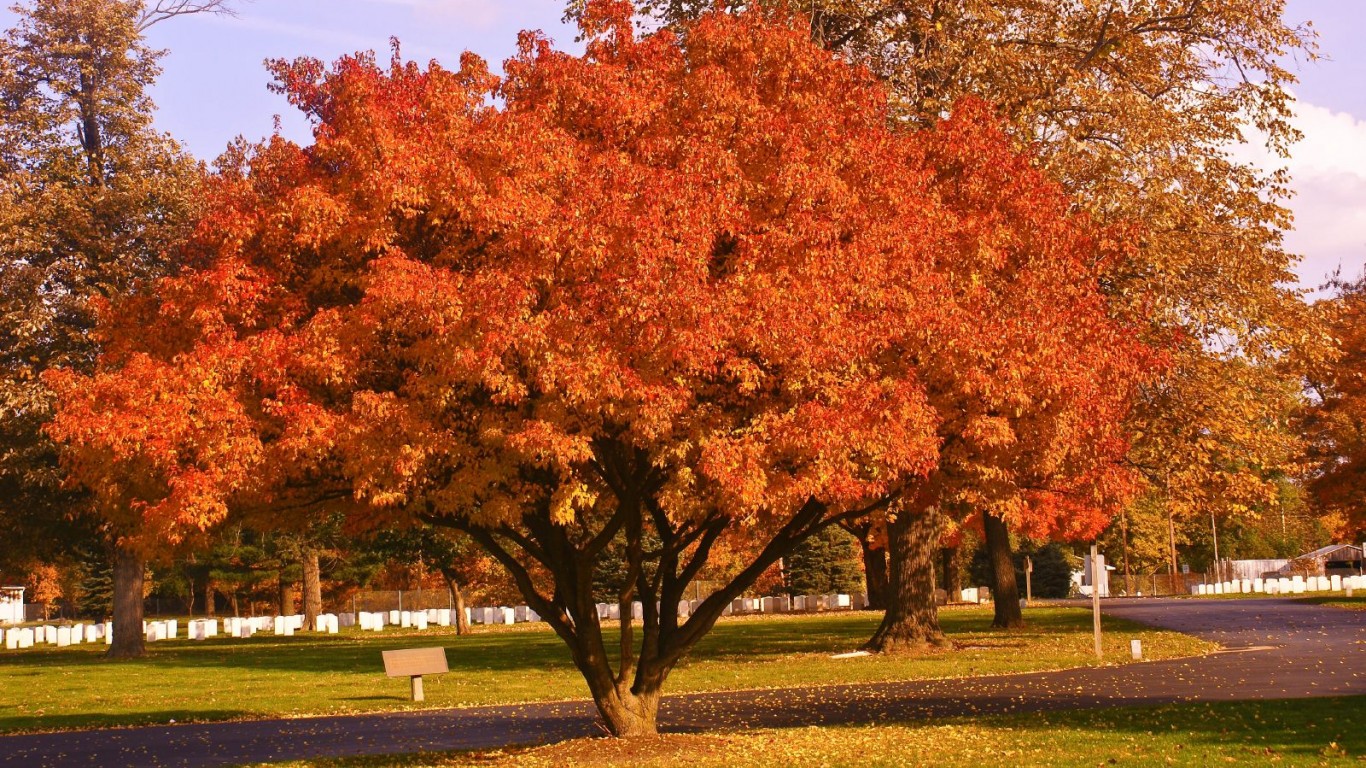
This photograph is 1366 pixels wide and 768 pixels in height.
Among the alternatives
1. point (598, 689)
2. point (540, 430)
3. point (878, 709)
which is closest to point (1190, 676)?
point (878, 709)

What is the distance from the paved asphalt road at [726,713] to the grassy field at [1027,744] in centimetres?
127

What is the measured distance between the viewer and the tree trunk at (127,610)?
127 feet

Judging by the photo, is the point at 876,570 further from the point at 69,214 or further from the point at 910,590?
the point at 69,214

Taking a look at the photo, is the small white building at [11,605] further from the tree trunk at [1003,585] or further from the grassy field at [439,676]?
the tree trunk at [1003,585]

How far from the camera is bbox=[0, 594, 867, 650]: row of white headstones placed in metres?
53.1

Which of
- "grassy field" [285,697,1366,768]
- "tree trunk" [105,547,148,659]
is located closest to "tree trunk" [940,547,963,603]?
"tree trunk" [105,547,148,659]

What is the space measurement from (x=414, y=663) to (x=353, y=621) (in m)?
39.1

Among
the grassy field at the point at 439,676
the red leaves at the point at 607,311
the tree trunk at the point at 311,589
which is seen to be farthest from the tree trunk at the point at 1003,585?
the tree trunk at the point at 311,589

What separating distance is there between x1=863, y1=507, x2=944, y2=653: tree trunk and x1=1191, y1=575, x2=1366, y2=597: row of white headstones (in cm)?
4596

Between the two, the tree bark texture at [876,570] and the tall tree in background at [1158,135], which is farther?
the tree bark texture at [876,570]

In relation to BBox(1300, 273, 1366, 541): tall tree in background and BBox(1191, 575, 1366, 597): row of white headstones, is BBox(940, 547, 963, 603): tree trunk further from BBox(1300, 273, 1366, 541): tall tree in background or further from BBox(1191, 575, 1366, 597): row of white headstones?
BBox(1300, 273, 1366, 541): tall tree in background

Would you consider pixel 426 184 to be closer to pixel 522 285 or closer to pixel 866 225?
pixel 522 285

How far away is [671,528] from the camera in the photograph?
17.9 meters

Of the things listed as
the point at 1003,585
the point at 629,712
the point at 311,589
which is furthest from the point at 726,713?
the point at 311,589
